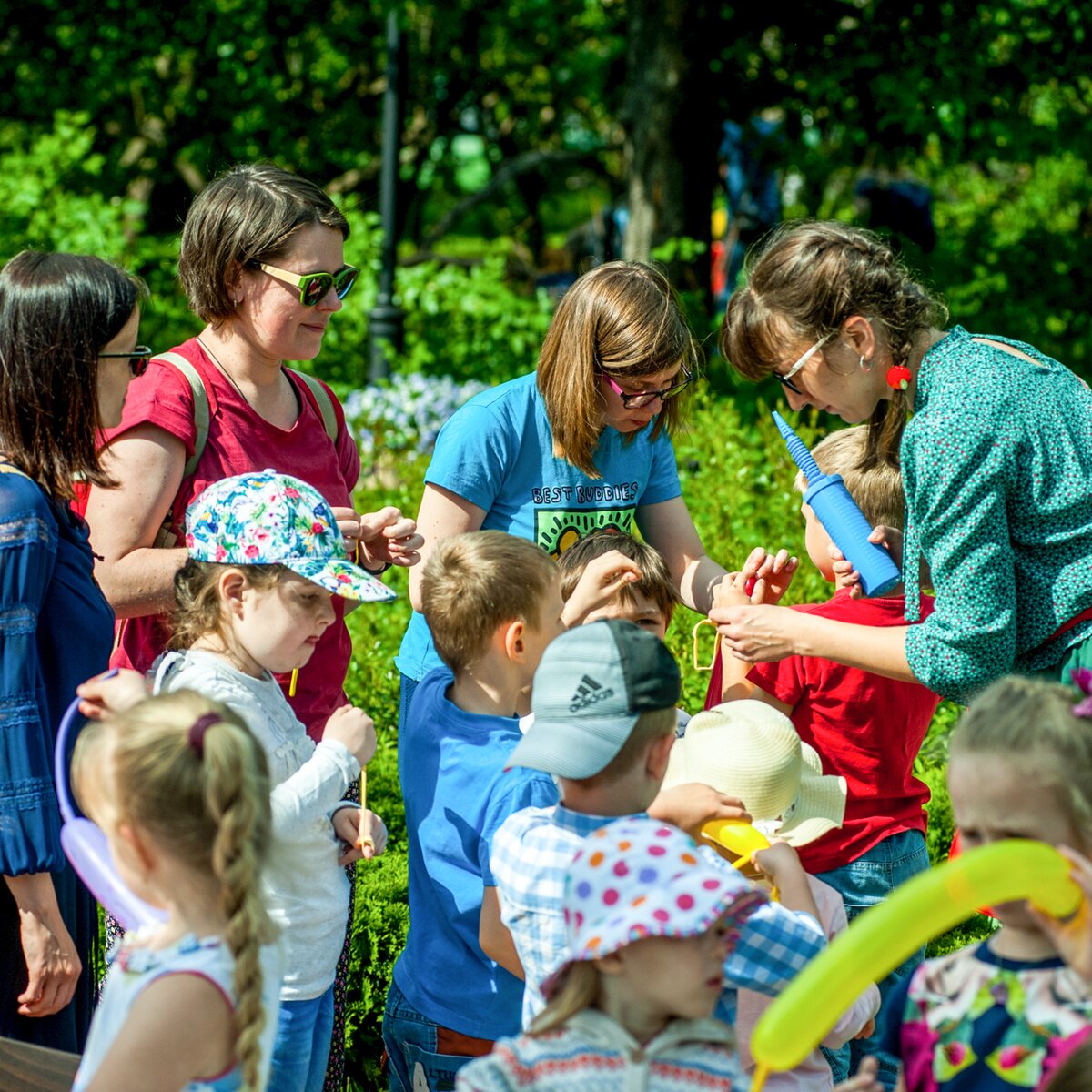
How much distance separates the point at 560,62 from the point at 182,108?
3424mm

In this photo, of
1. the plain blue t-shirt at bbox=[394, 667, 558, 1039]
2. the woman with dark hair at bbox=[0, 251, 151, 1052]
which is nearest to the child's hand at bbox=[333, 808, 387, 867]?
the plain blue t-shirt at bbox=[394, 667, 558, 1039]

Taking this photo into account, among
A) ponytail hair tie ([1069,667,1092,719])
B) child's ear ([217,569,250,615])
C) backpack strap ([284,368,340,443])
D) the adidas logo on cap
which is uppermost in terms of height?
backpack strap ([284,368,340,443])

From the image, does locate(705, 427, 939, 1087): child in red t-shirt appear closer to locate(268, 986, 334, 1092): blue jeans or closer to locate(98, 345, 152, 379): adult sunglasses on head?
locate(268, 986, 334, 1092): blue jeans

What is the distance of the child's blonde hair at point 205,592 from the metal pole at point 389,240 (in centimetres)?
564

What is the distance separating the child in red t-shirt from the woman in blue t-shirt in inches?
9.9

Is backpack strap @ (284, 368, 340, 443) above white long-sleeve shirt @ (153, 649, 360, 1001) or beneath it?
above

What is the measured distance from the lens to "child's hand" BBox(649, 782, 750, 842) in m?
2.25

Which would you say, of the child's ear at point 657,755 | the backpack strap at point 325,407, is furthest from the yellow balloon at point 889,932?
the backpack strap at point 325,407

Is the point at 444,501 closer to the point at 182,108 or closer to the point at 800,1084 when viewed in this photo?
the point at 800,1084

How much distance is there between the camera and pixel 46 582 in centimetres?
246

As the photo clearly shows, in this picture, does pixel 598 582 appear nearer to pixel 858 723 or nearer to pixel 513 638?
pixel 513 638

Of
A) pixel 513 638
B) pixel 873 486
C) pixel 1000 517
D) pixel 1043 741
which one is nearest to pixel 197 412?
pixel 513 638

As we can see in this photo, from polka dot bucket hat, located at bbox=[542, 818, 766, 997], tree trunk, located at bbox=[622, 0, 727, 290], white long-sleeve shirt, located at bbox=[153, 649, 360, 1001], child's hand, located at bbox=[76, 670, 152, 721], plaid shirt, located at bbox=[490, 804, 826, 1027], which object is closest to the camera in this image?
polka dot bucket hat, located at bbox=[542, 818, 766, 997]

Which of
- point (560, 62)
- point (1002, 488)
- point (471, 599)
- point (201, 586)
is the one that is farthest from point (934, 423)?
point (560, 62)
